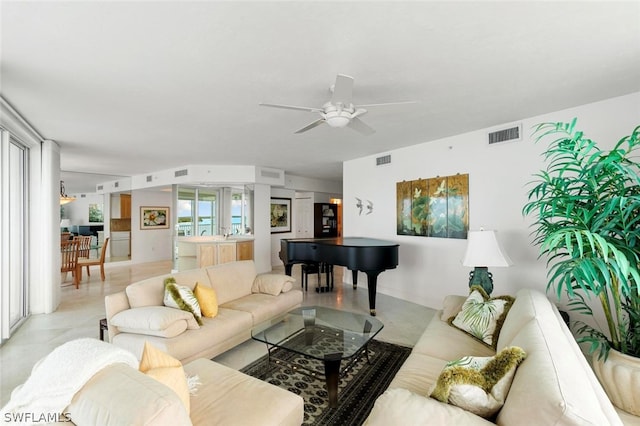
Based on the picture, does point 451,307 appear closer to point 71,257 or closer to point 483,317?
point 483,317

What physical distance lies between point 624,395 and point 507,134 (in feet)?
9.65

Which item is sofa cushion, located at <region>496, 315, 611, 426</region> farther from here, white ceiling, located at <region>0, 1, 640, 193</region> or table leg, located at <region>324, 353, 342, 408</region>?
white ceiling, located at <region>0, 1, 640, 193</region>

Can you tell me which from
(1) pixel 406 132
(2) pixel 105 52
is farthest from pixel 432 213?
(2) pixel 105 52

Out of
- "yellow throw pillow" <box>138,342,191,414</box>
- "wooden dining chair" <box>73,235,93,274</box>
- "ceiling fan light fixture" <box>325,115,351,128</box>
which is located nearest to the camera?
"yellow throw pillow" <box>138,342,191,414</box>

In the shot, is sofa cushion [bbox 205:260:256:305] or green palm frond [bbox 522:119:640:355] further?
sofa cushion [bbox 205:260:256:305]

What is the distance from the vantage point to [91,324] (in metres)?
3.80

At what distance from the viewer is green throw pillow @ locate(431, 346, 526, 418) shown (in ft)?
3.83

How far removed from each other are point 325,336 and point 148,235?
8.37 meters

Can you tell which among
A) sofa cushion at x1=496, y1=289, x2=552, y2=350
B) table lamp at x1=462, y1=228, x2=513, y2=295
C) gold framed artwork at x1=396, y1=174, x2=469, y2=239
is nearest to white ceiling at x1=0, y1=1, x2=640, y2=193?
gold framed artwork at x1=396, y1=174, x2=469, y2=239

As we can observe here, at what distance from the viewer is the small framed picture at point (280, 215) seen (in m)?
8.18

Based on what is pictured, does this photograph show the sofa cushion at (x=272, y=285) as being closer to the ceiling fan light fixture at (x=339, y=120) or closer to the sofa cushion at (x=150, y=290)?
the sofa cushion at (x=150, y=290)

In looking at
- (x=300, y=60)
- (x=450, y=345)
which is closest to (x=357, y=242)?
(x=450, y=345)

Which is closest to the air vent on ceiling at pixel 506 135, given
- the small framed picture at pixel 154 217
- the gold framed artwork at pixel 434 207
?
the gold framed artwork at pixel 434 207

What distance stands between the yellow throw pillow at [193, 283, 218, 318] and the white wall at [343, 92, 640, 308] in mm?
3239
